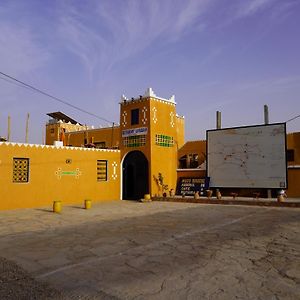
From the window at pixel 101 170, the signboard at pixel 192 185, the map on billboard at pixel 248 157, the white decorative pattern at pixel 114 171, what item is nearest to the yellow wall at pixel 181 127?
the signboard at pixel 192 185

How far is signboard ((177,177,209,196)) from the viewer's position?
22.3 metres

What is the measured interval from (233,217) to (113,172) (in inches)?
433

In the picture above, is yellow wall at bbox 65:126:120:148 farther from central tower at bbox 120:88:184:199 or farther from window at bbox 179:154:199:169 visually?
central tower at bbox 120:88:184:199

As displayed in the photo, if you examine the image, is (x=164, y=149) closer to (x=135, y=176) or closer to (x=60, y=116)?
(x=135, y=176)

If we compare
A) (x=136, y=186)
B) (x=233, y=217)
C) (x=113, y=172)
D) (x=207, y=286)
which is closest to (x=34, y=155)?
(x=113, y=172)

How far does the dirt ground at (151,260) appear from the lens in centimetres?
507

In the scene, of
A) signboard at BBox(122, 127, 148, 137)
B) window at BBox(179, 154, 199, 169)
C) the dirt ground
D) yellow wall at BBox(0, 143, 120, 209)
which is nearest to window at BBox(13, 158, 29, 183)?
yellow wall at BBox(0, 143, 120, 209)

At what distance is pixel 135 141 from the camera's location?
23094 millimetres

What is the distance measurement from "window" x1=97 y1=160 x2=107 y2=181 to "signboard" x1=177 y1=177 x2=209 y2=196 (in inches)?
207

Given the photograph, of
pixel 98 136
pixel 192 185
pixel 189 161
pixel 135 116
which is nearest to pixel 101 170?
pixel 135 116

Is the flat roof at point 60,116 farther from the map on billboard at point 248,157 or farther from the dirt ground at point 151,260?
the dirt ground at point 151,260

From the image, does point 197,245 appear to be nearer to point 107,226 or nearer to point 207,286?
point 207,286

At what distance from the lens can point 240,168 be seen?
827 inches

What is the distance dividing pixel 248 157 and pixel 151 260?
15207 mm
